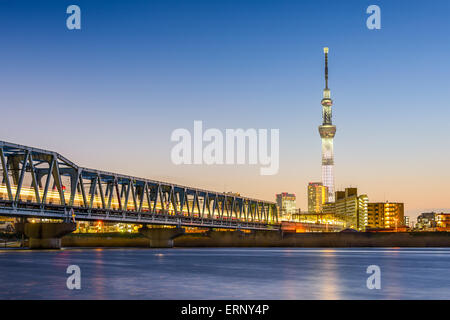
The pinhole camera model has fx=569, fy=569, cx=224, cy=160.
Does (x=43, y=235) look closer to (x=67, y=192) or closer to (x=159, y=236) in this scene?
(x=67, y=192)

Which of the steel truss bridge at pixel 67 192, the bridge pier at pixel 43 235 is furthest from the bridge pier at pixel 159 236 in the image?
the bridge pier at pixel 43 235

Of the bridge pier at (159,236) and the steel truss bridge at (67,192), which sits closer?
the steel truss bridge at (67,192)

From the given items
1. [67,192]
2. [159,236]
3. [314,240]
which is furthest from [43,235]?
[314,240]

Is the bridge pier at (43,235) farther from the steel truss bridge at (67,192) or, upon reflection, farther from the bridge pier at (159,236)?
the bridge pier at (159,236)

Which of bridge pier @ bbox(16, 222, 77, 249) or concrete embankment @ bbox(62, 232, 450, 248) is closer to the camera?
bridge pier @ bbox(16, 222, 77, 249)

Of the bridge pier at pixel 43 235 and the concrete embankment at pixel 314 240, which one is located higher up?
the bridge pier at pixel 43 235

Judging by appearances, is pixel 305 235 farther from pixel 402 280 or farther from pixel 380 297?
pixel 380 297

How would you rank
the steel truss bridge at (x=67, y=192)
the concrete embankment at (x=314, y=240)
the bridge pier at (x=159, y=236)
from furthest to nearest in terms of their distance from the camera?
1. the concrete embankment at (x=314, y=240)
2. the bridge pier at (x=159, y=236)
3. the steel truss bridge at (x=67, y=192)

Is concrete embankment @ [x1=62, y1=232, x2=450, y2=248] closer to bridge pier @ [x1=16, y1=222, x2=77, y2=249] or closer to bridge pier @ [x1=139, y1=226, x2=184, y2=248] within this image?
bridge pier @ [x1=139, y1=226, x2=184, y2=248]

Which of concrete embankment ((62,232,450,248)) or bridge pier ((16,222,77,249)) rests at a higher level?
bridge pier ((16,222,77,249))

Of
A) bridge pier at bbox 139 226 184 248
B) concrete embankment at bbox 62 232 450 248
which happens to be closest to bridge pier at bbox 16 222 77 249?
bridge pier at bbox 139 226 184 248

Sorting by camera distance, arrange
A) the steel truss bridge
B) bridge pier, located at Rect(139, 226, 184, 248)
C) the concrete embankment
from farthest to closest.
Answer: the concrete embankment
bridge pier, located at Rect(139, 226, 184, 248)
the steel truss bridge
